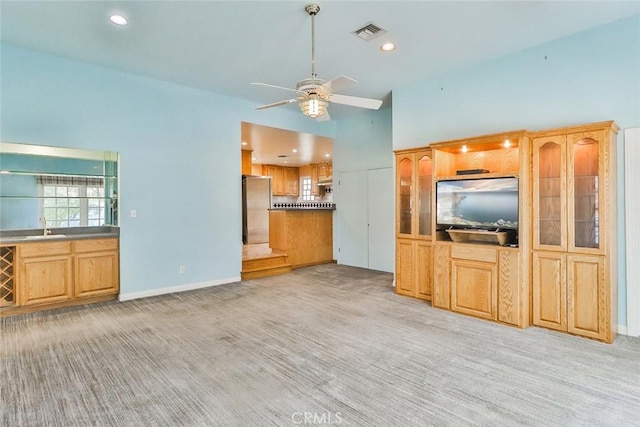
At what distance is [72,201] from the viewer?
4918mm

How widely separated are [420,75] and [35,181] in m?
5.56

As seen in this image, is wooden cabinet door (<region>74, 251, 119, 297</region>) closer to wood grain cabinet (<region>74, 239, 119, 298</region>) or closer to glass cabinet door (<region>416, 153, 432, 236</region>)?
wood grain cabinet (<region>74, 239, 119, 298</region>)

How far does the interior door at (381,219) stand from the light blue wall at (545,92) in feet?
4.94

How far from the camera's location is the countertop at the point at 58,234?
4144 millimetres

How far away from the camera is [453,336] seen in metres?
3.34

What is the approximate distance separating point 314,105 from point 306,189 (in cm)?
925

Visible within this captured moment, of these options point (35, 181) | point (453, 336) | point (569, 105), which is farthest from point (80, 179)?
point (569, 105)

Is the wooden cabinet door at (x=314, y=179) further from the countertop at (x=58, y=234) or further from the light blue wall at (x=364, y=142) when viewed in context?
the countertop at (x=58, y=234)

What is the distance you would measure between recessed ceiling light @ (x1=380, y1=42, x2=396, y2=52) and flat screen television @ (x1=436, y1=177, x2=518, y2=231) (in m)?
1.71

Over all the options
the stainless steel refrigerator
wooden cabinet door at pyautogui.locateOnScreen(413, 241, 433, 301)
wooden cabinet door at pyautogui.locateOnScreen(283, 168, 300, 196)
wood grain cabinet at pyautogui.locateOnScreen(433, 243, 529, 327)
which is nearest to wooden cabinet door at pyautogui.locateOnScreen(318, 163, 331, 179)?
wooden cabinet door at pyautogui.locateOnScreen(283, 168, 300, 196)

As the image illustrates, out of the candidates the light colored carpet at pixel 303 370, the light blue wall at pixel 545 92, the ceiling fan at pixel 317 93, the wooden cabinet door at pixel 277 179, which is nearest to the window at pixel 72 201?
the light colored carpet at pixel 303 370

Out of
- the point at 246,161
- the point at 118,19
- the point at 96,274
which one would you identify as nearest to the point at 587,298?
the point at 118,19

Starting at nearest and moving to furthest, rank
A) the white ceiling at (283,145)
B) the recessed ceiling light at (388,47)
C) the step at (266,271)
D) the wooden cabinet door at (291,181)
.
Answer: the recessed ceiling light at (388,47)
the step at (266,271)
the white ceiling at (283,145)
the wooden cabinet door at (291,181)

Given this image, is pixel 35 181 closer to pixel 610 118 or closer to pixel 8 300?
pixel 8 300
